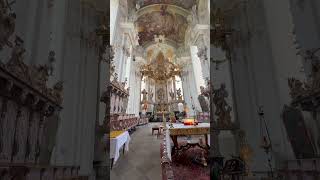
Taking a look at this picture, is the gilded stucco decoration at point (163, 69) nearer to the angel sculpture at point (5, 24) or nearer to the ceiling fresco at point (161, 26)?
the ceiling fresco at point (161, 26)

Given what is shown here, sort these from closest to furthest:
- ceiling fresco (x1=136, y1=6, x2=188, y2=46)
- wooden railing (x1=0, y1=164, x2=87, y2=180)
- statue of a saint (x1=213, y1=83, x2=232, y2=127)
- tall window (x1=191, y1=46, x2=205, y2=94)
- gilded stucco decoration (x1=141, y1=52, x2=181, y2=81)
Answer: wooden railing (x1=0, y1=164, x2=87, y2=180), statue of a saint (x1=213, y1=83, x2=232, y2=127), tall window (x1=191, y1=46, x2=205, y2=94), ceiling fresco (x1=136, y1=6, x2=188, y2=46), gilded stucco decoration (x1=141, y1=52, x2=181, y2=81)

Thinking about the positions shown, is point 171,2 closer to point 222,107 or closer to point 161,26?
point 161,26

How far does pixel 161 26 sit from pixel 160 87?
18.0ft

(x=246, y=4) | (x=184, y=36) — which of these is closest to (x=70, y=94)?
(x=246, y=4)

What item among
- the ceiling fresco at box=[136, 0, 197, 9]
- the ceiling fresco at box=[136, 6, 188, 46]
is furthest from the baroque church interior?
the ceiling fresco at box=[136, 6, 188, 46]

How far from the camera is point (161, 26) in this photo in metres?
→ 13.8

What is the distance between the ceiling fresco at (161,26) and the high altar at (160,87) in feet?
5.69

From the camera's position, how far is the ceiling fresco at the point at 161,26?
496 inches

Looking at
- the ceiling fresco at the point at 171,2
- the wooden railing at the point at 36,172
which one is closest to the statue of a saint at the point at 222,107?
the wooden railing at the point at 36,172

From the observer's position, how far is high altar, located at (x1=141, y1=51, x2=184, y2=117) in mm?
14059

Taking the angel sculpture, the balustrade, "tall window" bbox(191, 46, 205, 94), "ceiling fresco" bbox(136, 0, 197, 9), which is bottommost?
the balustrade

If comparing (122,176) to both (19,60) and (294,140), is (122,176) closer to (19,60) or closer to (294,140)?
(19,60)

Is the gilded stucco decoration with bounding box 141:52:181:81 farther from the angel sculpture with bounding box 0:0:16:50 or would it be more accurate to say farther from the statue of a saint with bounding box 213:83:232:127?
the angel sculpture with bounding box 0:0:16:50

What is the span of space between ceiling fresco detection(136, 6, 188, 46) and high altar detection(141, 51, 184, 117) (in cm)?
174
